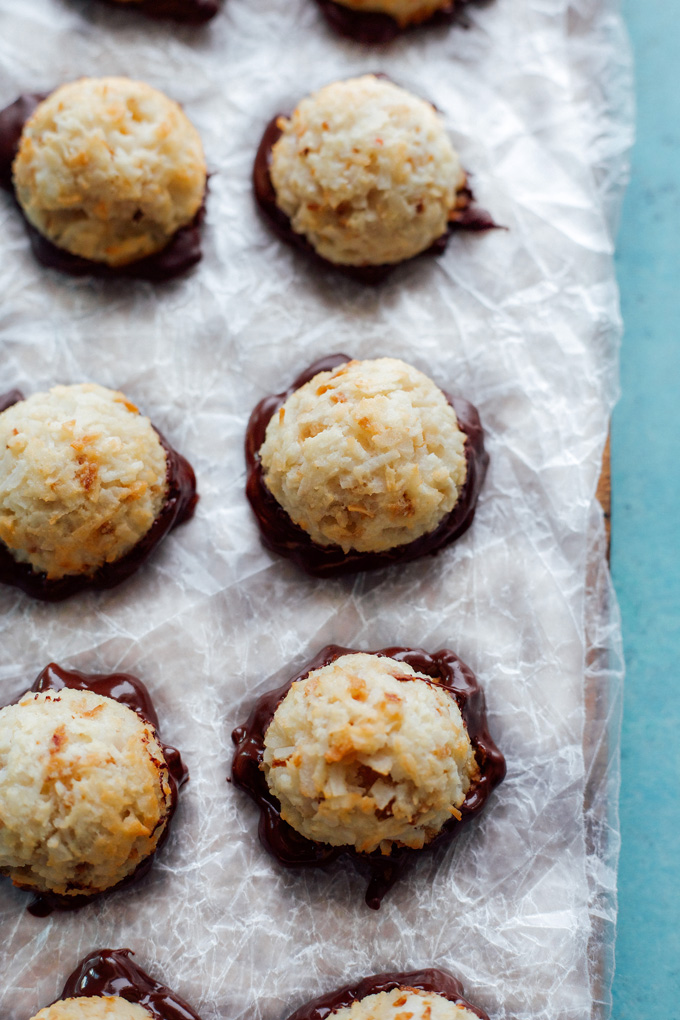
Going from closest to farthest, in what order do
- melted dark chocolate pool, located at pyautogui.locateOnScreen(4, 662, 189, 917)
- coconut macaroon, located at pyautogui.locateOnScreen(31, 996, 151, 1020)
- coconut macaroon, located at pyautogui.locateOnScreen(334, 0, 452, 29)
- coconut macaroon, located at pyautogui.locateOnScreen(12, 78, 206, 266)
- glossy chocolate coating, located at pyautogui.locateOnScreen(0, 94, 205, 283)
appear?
coconut macaroon, located at pyautogui.locateOnScreen(31, 996, 151, 1020)
melted dark chocolate pool, located at pyautogui.locateOnScreen(4, 662, 189, 917)
coconut macaroon, located at pyautogui.locateOnScreen(12, 78, 206, 266)
glossy chocolate coating, located at pyautogui.locateOnScreen(0, 94, 205, 283)
coconut macaroon, located at pyautogui.locateOnScreen(334, 0, 452, 29)

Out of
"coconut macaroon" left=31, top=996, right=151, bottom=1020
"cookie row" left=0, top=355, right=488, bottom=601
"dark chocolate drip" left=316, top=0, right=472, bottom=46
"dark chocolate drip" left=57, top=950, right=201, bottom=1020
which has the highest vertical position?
"dark chocolate drip" left=316, top=0, right=472, bottom=46

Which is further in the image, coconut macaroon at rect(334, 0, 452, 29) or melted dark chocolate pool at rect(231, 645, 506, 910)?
coconut macaroon at rect(334, 0, 452, 29)

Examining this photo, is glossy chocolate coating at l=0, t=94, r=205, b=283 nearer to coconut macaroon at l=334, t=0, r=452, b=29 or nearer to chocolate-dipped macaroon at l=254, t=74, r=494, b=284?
chocolate-dipped macaroon at l=254, t=74, r=494, b=284

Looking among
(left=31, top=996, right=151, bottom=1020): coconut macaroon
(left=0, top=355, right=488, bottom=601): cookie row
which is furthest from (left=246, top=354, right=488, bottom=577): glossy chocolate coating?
(left=31, top=996, right=151, bottom=1020): coconut macaroon

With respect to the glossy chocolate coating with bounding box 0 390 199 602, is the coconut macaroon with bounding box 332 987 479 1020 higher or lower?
lower

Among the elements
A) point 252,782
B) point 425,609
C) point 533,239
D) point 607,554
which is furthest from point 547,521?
point 252,782

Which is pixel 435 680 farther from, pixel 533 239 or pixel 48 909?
pixel 533 239

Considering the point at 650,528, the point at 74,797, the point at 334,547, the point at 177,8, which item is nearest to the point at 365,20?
the point at 177,8

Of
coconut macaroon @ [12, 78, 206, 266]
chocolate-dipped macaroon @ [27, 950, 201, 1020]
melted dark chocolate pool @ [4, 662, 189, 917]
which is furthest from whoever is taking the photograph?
coconut macaroon @ [12, 78, 206, 266]
